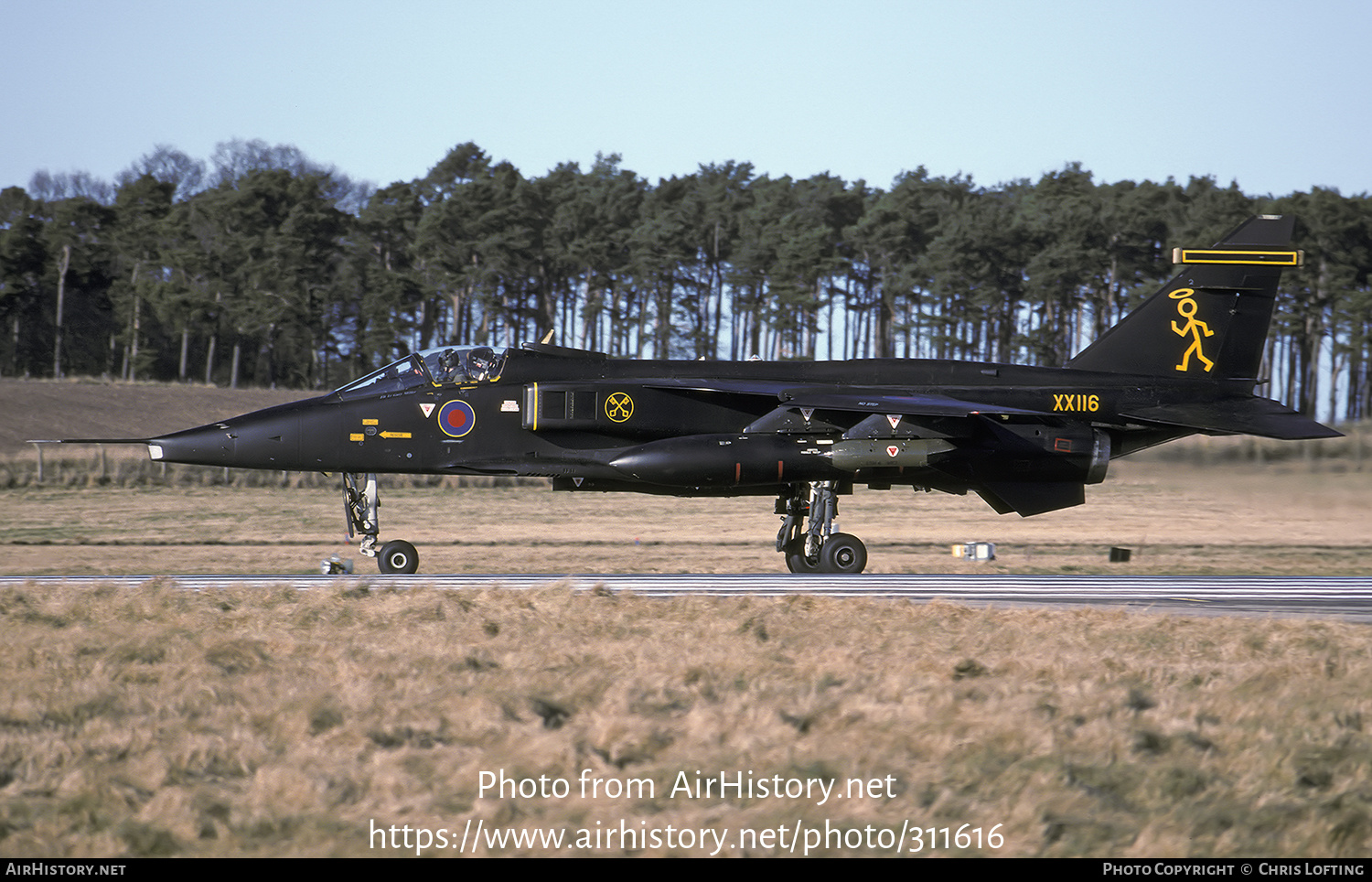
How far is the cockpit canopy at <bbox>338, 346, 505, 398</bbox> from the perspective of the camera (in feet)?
50.0

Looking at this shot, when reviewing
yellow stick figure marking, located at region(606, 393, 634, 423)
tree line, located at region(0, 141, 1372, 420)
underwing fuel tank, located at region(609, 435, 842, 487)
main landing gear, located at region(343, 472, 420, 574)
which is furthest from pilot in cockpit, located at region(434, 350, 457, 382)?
tree line, located at region(0, 141, 1372, 420)

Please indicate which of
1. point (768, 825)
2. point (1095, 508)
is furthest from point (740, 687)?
point (1095, 508)

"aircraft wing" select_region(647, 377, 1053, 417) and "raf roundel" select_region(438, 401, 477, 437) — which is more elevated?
"aircraft wing" select_region(647, 377, 1053, 417)

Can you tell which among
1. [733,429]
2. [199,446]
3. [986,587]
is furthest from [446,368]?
[986,587]

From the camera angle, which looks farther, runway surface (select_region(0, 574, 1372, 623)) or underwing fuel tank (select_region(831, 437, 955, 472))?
underwing fuel tank (select_region(831, 437, 955, 472))

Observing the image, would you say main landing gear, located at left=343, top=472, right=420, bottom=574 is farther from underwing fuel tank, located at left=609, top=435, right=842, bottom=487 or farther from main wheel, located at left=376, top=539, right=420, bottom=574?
underwing fuel tank, located at left=609, top=435, right=842, bottom=487

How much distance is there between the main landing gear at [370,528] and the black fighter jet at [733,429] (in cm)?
2

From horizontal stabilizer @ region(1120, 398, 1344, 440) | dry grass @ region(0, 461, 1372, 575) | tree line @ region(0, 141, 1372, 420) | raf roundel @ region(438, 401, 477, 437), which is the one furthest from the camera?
tree line @ region(0, 141, 1372, 420)

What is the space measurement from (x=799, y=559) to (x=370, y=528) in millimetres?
5444

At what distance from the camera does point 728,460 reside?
14.5m

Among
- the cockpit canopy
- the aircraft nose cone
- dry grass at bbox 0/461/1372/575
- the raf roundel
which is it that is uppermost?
the cockpit canopy

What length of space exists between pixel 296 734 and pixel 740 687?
8.26 ft

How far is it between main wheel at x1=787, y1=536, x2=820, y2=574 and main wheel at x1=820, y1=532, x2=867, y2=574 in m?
0.26

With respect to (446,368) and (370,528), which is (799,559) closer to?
(446,368)
